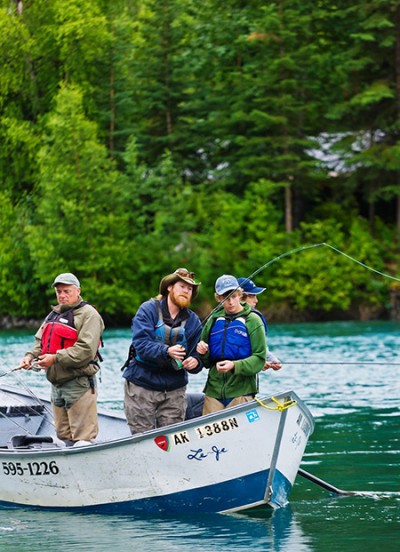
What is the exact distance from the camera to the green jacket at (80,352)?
412 inches

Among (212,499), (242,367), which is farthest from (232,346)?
(212,499)

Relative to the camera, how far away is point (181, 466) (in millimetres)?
10125

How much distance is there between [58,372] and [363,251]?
34.1 metres

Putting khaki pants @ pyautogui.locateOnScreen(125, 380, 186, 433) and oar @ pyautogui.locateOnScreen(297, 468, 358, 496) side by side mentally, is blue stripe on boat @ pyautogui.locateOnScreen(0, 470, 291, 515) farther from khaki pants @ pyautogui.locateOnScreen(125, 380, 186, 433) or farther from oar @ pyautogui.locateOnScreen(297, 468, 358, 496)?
oar @ pyautogui.locateOnScreen(297, 468, 358, 496)

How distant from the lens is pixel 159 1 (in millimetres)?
47906

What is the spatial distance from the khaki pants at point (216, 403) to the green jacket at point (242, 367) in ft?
0.12

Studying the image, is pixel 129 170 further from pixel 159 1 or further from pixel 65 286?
pixel 65 286

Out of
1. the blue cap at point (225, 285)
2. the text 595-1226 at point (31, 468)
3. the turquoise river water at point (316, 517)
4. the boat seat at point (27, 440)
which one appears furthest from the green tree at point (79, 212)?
the blue cap at point (225, 285)

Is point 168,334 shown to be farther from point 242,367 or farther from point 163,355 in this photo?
point 242,367

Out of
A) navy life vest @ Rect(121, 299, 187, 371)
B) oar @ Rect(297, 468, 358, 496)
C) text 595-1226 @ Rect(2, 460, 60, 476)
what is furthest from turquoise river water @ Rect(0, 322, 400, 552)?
navy life vest @ Rect(121, 299, 187, 371)

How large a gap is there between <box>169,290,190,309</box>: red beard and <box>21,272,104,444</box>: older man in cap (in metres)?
0.80

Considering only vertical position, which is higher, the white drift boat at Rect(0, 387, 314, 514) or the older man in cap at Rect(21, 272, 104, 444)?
the older man in cap at Rect(21, 272, 104, 444)

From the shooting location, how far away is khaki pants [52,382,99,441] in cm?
1080

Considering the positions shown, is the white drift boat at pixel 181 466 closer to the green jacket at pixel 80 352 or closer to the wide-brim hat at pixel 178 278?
the green jacket at pixel 80 352
